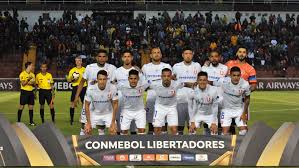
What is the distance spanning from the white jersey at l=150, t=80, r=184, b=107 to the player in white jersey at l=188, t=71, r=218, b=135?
386 millimetres

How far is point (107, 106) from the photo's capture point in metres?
11.7

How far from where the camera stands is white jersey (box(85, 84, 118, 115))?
11555mm

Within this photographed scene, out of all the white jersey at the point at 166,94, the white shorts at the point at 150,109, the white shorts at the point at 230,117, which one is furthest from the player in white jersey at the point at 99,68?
the white shorts at the point at 230,117

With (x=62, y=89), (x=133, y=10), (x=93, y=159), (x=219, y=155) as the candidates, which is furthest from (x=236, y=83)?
(x=133, y=10)

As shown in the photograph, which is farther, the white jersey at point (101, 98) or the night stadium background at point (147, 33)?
the night stadium background at point (147, 33)

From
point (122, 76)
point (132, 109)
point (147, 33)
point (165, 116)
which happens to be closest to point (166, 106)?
point (165, 116)

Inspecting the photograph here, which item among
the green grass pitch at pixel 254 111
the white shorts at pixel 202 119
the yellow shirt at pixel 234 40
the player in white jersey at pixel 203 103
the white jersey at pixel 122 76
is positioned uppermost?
the yellow shirt at pixel 234 40

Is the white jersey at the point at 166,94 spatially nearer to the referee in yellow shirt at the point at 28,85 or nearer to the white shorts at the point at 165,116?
the white shorts at the point at 165,116

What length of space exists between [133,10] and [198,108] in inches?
1273

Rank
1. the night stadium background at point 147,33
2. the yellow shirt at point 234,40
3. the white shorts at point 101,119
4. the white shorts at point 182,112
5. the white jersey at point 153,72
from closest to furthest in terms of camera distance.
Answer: the white shorts at point 101,119 < the white jersey at point 153,72 < the white shorts at point 182,112 < the night stadium background at point 147,33 < the yellow shirt at point 234,40

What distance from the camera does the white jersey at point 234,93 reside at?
11797 millimetres

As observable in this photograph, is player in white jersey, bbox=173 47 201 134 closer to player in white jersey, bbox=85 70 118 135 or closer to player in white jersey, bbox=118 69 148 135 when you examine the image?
player in white jersey, bbox=118 69 148 135

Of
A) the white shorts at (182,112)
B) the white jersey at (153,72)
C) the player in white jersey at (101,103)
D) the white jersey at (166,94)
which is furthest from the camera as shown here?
the white shorts at (182,112)

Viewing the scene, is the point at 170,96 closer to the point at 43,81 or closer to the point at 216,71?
the point at 216,71
